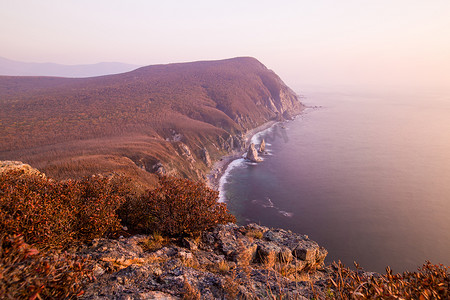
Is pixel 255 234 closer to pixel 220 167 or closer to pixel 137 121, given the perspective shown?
pixel 220 167

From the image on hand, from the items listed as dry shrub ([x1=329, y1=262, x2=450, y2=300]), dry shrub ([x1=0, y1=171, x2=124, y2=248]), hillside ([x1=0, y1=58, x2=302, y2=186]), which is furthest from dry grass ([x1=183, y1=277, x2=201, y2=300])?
hillside ([x1=0, y1=58, x2=302, y2=186])

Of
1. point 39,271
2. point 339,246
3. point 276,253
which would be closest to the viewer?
point 39,271

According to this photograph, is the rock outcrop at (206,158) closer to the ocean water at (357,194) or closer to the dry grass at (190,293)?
the ocean water at (357,194)

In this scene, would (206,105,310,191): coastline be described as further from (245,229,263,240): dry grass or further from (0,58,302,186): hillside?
(245,229,263,240): dry grass

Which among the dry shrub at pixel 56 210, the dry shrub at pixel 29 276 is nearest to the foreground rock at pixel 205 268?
the dry shrub at pixel 56 210

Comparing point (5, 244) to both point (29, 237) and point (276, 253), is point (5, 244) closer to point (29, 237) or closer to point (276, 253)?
point (29, 237)


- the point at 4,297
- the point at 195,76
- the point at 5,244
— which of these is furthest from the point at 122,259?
the point at 195,76

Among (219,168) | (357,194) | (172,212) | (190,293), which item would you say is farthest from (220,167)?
(190,293)
